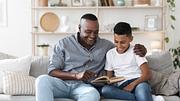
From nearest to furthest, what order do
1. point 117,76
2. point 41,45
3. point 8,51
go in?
point 117,76 < point 41,45 < point 8,51

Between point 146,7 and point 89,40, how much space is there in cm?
258

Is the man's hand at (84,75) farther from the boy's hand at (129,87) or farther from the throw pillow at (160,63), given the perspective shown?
the throw pillow at (160,63)

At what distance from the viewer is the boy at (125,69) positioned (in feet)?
9.25

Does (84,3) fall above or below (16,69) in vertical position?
above

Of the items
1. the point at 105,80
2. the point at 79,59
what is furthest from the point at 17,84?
the point at 105,80

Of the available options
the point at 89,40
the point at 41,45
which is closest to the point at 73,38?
the point at 89,40

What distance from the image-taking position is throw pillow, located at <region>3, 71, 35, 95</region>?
2941 millimetres

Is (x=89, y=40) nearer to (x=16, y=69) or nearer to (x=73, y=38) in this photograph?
(x=73, y=38)

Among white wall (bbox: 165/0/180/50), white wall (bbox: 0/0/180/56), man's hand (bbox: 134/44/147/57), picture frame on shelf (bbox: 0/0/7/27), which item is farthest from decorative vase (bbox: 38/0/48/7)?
man's hand (bbox: 134/44/147/57)

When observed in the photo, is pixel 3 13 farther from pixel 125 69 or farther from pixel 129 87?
pixel 129 87

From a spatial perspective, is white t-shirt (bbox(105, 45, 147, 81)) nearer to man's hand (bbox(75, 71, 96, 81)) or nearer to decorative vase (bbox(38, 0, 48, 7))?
man's hand (bbox(75, 71, 96, 81))

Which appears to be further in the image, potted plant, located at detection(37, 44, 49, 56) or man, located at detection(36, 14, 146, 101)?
potted plant, located at detection(37, 44, 49, 56)

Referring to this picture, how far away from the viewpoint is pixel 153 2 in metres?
5.51

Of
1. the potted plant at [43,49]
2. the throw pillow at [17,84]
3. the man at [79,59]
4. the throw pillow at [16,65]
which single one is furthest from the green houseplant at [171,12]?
the throw pillow at [17,84]
